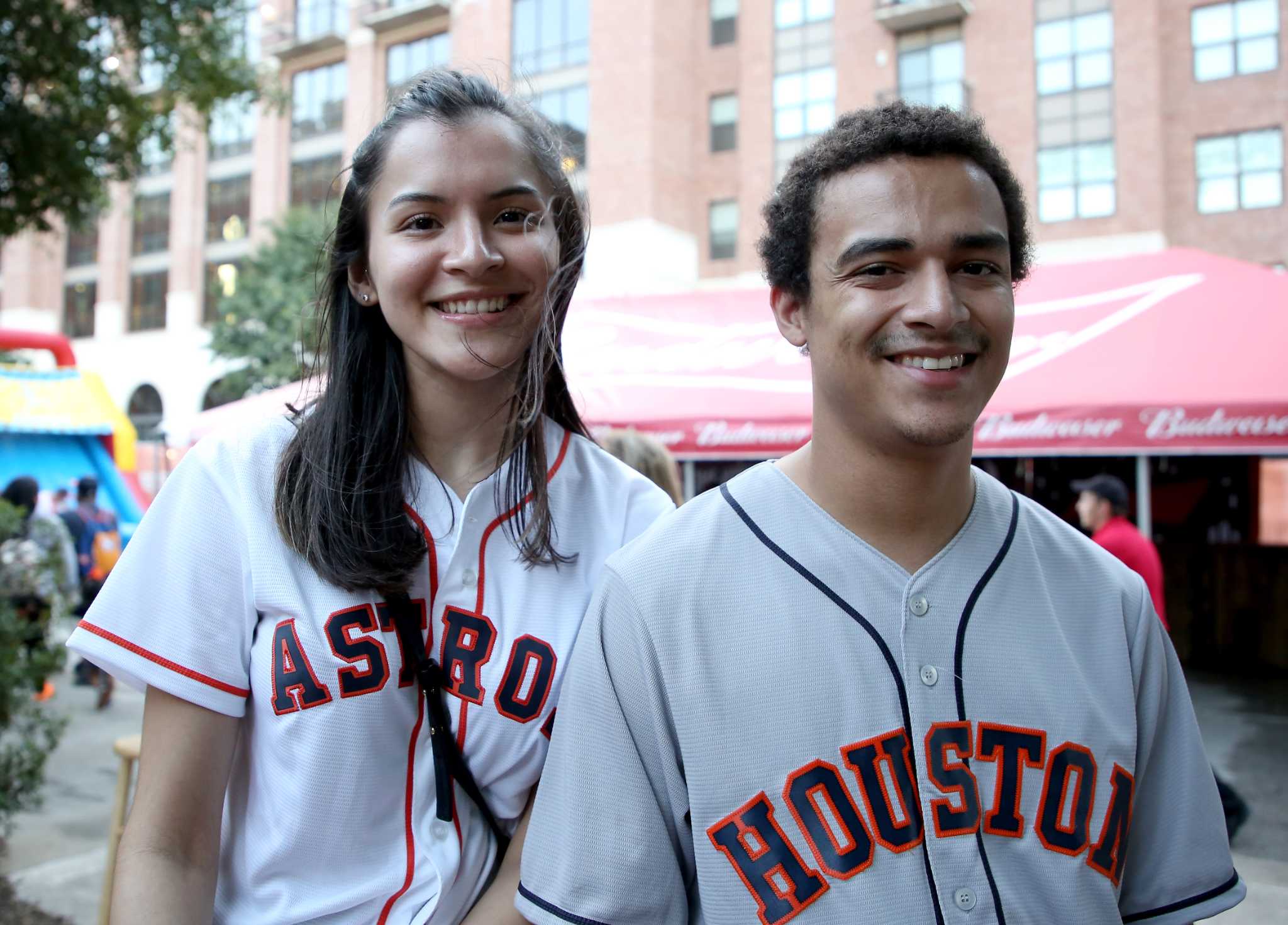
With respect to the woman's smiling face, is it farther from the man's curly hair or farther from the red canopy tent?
the red canopy tent

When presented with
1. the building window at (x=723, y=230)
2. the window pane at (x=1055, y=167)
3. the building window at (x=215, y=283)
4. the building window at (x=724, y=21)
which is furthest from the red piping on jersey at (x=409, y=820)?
the building window at (x=215, y=283)

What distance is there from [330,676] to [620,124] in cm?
2480

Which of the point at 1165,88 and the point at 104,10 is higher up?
the point at 1165,88

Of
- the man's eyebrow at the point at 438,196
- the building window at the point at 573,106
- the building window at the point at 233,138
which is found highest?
the building window at the point at 233,138

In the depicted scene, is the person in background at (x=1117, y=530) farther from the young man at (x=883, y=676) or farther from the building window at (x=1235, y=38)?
the building window at (x=1235, y=38)

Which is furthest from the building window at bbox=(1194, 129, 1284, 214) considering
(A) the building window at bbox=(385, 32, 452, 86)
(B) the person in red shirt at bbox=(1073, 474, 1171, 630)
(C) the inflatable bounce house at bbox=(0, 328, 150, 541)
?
(C) the inflatable bounce house at bbox=(0, 328, 150, 541)

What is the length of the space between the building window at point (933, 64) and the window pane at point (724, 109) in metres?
4.05

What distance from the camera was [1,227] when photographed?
6.43m

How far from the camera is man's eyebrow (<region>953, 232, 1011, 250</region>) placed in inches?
59.4

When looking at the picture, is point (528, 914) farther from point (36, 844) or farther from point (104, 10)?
point (104, 10)

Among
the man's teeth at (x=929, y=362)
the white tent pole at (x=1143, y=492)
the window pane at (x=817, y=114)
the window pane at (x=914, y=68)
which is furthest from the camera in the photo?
the window pane at (x=817, y=114)

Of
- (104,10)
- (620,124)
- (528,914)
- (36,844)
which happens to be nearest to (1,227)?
(104,10)

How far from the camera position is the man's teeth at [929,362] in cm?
149

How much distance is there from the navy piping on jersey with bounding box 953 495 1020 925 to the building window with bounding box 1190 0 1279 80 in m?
22.8
